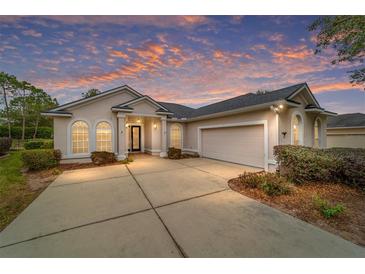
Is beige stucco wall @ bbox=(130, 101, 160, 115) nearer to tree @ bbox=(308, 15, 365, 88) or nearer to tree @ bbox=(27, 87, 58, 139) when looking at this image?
tree @ bbox=(308, 15, 365, 88)

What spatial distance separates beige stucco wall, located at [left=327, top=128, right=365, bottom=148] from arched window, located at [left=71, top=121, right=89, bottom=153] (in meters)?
20.5

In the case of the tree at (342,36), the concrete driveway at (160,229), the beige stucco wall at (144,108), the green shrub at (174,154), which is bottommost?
the concrete driveway at (160,229)

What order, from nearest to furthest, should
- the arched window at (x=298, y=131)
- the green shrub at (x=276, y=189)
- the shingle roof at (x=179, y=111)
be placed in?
the green shrub at (x=276, y=189), the arched window at (x=298, y=131), the shingle roof at (x=179, y=111)

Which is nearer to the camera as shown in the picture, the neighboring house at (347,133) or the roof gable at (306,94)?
the roof gable at (306,94)

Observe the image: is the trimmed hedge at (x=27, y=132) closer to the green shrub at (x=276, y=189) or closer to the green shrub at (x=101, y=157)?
the green shrub at (x=101, y=157)

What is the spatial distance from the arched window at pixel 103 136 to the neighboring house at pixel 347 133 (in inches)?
744

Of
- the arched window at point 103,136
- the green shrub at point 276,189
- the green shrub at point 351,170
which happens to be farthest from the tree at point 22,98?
the green shrub at point 351,170

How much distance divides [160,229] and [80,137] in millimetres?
8950

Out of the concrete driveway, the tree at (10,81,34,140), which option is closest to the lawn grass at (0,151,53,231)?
the concrete driveway

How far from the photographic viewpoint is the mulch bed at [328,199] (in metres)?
2.63

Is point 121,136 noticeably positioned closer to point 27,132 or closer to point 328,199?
point 328,199

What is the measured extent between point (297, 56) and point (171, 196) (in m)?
8.71

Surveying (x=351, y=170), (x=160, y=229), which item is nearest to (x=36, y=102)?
(x=160, y=229)

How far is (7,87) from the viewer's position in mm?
20312
